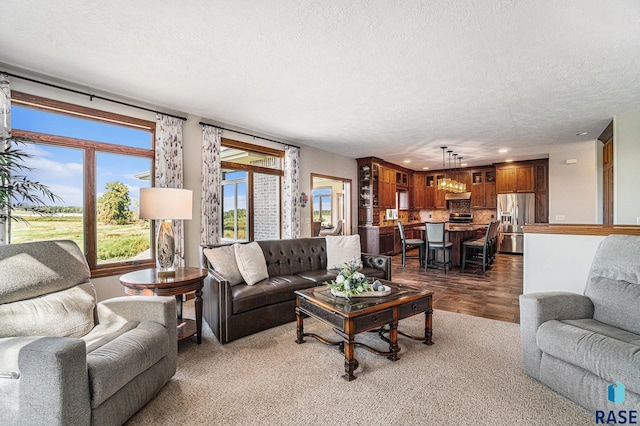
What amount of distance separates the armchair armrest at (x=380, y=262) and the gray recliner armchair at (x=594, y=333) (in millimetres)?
1935

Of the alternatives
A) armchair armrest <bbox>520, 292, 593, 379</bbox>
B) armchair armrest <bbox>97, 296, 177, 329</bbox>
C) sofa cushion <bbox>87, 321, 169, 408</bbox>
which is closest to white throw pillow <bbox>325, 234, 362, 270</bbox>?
armchair armrest <bbox>520, 292, 593, 379</bbox>

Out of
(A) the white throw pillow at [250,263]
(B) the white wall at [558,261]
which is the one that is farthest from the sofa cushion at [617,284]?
(A) the white throw pillow at [250,263]

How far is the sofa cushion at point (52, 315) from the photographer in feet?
5.94

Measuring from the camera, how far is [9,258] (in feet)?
6.39

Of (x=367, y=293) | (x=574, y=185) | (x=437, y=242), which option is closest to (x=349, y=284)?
(x=367, y=293)

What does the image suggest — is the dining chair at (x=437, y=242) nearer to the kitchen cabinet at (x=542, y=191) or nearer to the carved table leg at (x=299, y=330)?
the kitchen cabinet at (x=542, y=191)

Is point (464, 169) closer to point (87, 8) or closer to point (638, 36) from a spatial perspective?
point (638, 36)

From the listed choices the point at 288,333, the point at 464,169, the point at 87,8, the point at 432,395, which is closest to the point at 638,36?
the point at 432,395

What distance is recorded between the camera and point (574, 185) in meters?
7.05

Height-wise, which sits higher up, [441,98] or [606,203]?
[441,98]

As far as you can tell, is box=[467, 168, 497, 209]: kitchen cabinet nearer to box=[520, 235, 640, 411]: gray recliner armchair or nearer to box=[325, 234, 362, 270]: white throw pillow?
box=[325, 234, 362, 270]: white throw pillow

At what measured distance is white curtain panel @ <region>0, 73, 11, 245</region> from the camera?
2.81m

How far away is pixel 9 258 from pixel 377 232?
6.94 metres

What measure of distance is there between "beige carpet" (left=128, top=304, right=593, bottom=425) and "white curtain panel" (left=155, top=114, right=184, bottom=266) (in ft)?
5.74
